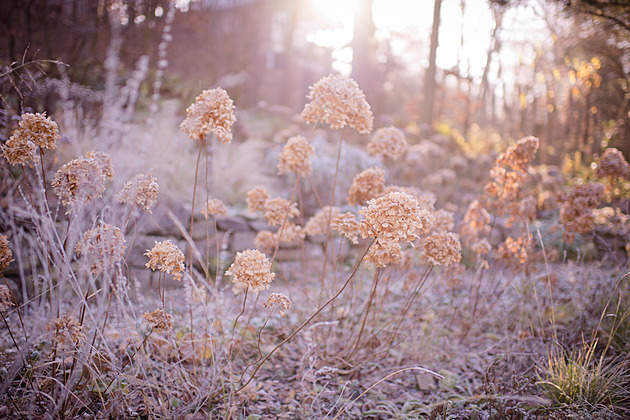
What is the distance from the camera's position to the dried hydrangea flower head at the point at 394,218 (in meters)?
1.46

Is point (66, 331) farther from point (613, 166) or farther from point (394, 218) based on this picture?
point (613, 166)

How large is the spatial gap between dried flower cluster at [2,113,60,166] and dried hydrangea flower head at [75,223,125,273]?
0.39 m

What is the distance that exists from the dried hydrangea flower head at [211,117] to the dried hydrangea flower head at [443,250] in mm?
1087

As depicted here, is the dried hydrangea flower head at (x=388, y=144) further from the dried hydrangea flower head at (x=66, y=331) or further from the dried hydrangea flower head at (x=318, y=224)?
the dried hydrangea flower head at (x=66, y=331)

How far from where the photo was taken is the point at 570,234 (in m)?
2.77

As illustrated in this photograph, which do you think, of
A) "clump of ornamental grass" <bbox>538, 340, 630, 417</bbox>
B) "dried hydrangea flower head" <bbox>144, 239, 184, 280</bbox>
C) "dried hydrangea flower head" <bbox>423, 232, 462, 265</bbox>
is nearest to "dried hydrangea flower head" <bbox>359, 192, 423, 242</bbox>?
"dried hydrangea flower head" <bbox>423, 232, 462, 265</bbox>

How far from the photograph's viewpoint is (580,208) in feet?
8.94

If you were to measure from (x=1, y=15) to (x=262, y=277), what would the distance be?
17.3 feet

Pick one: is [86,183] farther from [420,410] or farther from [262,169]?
[262,169]

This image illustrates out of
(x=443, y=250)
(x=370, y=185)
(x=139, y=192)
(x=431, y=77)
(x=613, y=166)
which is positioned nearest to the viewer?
(x=139, y=192)

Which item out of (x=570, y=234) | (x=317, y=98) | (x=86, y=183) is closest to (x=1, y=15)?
(x=86, y=183)

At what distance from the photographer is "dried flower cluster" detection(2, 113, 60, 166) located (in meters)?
1.56

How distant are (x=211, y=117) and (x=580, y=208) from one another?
2553mm

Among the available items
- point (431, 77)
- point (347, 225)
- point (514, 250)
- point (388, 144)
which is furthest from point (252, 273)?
point (431, 77)
